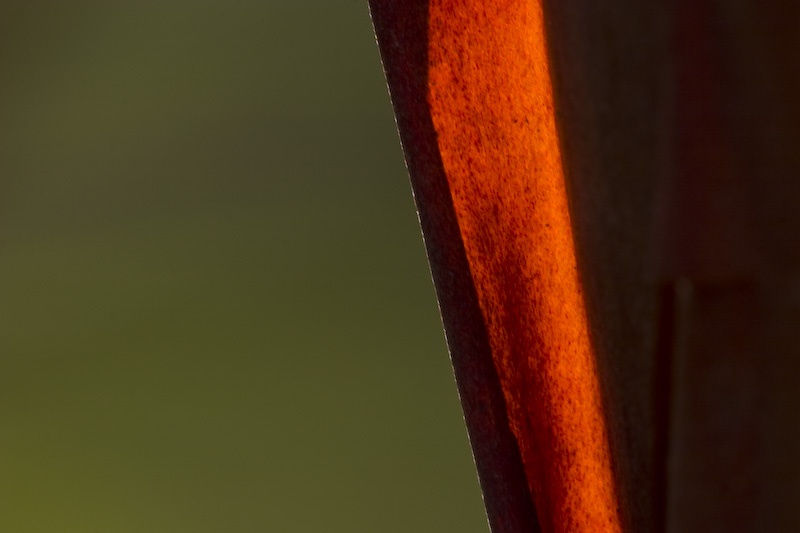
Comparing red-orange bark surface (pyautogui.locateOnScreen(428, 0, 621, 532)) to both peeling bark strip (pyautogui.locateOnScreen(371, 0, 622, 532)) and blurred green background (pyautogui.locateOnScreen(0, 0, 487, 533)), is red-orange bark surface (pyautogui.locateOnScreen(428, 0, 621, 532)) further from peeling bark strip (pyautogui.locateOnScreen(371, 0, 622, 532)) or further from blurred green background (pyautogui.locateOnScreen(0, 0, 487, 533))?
blurred green background (pyautogui.locateOnScreen(0, 0, 487, 533))

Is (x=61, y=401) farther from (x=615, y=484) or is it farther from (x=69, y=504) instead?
(x=615, y=484)

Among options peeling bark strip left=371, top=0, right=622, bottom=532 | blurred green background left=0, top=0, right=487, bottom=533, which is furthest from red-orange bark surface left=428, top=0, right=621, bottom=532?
blurred green background left=0, top=0, right=487, bottom=533

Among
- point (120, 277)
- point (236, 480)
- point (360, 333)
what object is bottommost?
point (236, 480)

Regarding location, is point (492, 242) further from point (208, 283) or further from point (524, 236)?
point (208, 283)

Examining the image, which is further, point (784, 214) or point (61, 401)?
point (61, 401)

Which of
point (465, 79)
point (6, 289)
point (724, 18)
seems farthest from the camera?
point (6, 289)

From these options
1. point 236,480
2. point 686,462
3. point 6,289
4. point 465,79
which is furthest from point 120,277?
point 686,462

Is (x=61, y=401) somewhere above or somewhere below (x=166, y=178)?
below

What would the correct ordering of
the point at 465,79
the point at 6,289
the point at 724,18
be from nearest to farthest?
the point at 724,18
the point at 465,79
the point at 6,289
